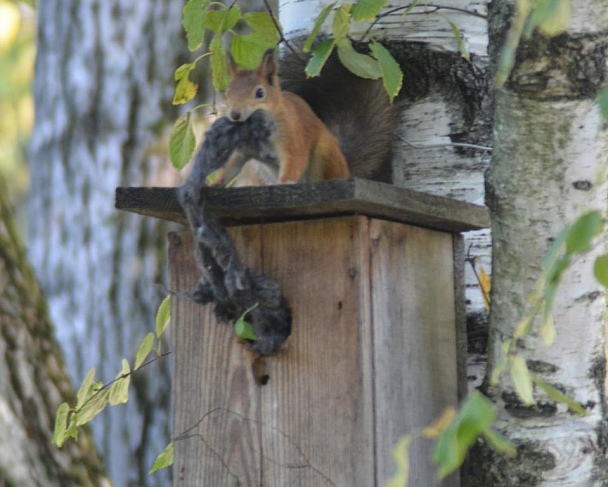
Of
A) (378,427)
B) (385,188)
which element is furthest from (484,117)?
(378,427)

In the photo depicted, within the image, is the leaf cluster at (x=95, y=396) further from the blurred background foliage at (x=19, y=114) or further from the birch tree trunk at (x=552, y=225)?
the blurred background foliage at (x=19, y=114)

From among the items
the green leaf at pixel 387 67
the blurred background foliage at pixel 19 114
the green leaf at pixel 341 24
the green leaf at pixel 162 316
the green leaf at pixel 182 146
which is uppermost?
the blurred background foliage at pixel 19 114

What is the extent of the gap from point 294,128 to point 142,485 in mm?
2048

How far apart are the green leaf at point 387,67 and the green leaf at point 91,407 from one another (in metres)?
0.77

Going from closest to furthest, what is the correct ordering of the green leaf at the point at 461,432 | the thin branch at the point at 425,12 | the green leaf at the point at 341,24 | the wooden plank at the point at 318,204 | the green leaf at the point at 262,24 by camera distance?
1. the green leaf at the point at 461,432
2. the wooden plank at the point at 318,204
3. the green leaf at the point at 341,24
4. the green leaf at the point at 262,24
5. the thin branch at the point at 425,12

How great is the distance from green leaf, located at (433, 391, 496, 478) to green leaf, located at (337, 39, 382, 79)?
35.8 inches

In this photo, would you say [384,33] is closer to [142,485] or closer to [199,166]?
[199,166]

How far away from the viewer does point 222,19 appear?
1.69m

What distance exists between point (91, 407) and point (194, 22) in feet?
2.38

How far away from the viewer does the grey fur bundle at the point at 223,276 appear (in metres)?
1.55

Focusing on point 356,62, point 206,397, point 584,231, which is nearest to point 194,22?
point 356,62

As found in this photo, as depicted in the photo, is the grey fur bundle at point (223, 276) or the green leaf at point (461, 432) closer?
the green leaf at point (461, 432)

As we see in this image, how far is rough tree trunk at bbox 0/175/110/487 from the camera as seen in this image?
2.65 metres

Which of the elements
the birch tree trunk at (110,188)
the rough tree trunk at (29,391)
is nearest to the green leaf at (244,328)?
the rough tree trunk at (29,391)
